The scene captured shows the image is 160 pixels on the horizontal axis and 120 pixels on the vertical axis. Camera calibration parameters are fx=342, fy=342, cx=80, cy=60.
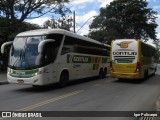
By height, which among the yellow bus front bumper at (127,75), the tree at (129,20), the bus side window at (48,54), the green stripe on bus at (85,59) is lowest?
the yellow bus front bumper at (127,75)

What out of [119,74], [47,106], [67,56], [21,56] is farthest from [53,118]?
[119,74]

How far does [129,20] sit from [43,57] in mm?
57393

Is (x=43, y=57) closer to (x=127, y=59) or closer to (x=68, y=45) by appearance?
(x=68, y=45)

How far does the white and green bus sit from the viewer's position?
655 inches

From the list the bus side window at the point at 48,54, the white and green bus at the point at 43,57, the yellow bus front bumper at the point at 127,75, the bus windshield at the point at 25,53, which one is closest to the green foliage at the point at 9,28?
the yellow bus front bumper at the point at 127,75

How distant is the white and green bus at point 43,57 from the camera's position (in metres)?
16.6

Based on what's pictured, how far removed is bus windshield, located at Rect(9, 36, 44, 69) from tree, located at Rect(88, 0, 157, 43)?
54.2m

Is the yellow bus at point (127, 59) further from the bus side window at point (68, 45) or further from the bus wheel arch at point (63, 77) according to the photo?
the bus wheel arch at point (63, 77)

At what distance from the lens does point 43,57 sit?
16.8 metres

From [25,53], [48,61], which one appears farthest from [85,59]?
[25,53]

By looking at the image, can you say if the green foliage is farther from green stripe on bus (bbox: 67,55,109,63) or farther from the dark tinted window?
green stripe on bus (bbox: 67,55,109,63)

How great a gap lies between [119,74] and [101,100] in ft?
31.8

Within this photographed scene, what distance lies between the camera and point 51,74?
17.6 metres

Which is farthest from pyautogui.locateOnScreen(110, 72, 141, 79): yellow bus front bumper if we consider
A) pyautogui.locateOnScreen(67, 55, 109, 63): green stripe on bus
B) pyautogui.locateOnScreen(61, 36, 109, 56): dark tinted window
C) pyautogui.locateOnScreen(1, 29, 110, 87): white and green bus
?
pyautogui.locateOnScreen(1, 29, 110, 87): white and green bus
